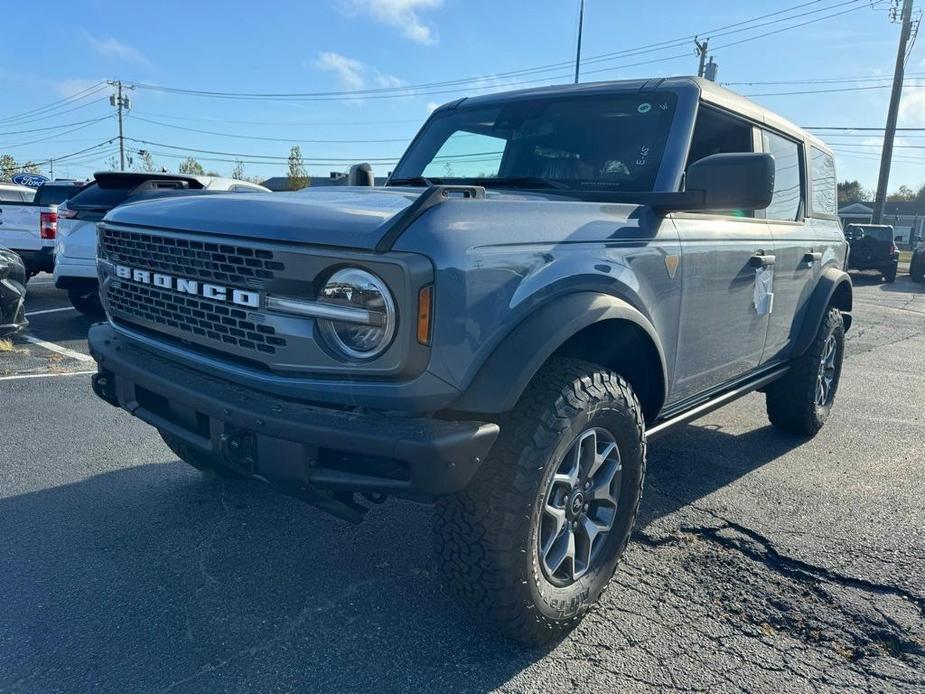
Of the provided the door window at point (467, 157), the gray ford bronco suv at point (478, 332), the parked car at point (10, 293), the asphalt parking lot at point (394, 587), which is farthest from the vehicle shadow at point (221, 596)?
the parked car at point (10, 293)

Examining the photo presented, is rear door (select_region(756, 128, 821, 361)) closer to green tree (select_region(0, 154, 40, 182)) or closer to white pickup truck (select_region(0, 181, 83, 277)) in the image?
white pickup truck (select_region(0, 181, 83, 277))

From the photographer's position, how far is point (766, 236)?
3777 millimetres

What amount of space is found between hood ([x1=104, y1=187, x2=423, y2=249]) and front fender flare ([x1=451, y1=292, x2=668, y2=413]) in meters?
0.50

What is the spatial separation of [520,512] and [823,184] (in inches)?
159

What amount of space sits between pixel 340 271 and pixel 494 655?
138cm

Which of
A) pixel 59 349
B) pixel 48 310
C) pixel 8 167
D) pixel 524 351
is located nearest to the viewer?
pixel 524 351

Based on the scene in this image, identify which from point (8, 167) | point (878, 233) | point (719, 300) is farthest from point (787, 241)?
point (8, 167)

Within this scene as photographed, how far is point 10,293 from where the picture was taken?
22.0 ft

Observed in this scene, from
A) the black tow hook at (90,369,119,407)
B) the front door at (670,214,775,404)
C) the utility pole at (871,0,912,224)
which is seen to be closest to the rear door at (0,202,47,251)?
the black tow hook at (90,369,119,407)

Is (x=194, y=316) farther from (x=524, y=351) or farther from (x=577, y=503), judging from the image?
(x=577, y=503)

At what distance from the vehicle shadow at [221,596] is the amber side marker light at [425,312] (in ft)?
3.66

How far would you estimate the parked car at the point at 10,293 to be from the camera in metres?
6.63

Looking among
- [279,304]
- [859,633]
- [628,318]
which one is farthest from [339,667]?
[859,633]

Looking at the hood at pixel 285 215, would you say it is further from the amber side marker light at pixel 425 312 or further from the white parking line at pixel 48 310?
the white parking line at pixel 48 310
